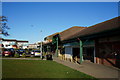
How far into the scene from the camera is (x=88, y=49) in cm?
1842

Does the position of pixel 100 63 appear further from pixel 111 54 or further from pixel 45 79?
pixel 45 79

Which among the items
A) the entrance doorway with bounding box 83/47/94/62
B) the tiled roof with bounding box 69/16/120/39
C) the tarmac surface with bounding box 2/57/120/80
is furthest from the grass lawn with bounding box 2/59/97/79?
the entrance doorway with bounding box 83/47/94/62

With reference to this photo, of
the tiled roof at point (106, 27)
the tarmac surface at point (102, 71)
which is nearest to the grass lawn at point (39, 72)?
the tarmac surface at point (102, 71)

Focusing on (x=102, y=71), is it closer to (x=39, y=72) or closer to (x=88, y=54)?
(x=39, y=72)

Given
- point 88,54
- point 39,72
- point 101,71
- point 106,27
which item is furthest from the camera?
point 88,54

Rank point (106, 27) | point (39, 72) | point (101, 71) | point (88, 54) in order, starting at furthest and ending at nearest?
point (88, 54) < point (106, 27) < point (101, 71) < point (39, 72)

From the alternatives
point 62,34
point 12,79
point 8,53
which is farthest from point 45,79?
point 62,34

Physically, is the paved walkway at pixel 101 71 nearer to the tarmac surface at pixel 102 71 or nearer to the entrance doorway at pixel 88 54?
the tarmac surface at pixel 102 71

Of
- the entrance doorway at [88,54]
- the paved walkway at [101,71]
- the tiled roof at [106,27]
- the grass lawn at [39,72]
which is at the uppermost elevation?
the tiled roof at [106,27]

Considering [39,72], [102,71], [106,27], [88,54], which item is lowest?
[102,71]

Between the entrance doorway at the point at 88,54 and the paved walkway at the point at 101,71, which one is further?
the entrance doorway at the point at 88,54

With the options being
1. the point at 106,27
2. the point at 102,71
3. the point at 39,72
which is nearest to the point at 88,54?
the point at 106,27

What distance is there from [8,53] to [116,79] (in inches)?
890

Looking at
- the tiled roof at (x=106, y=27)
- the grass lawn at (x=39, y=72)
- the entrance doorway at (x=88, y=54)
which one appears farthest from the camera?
the entrance doorway at (x=88, y=54)
